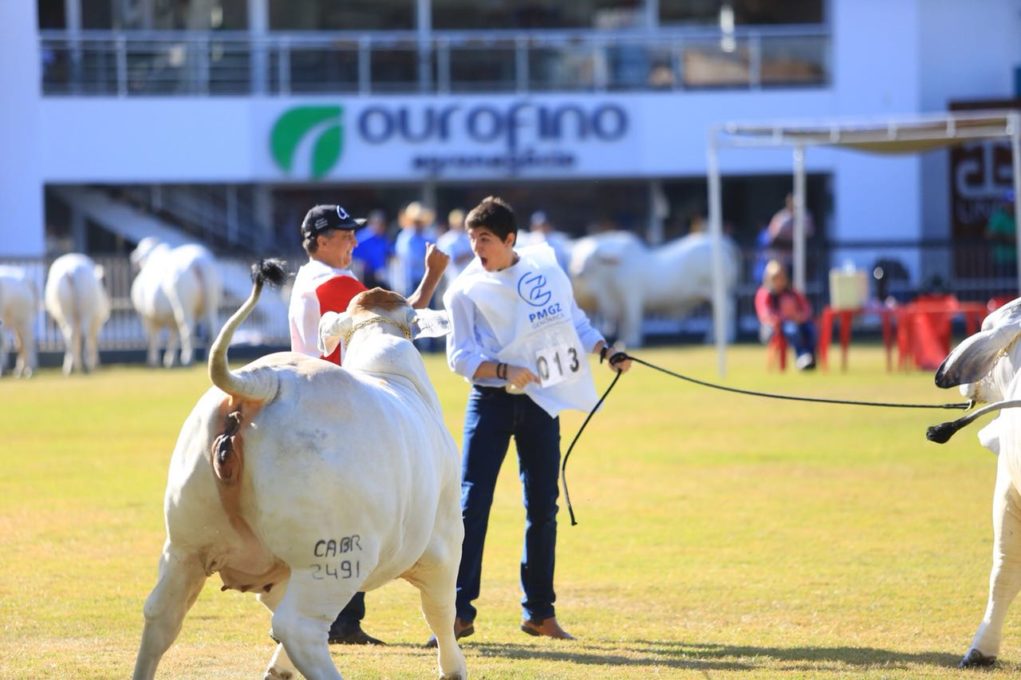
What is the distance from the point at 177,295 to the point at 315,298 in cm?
1947

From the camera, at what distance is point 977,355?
7148mm

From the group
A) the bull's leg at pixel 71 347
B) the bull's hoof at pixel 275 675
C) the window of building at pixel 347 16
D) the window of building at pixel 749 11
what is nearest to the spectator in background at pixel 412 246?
the bull's leg at pixel 71 347

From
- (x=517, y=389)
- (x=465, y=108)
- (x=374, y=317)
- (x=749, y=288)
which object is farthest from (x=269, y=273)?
(x=465, y=108)

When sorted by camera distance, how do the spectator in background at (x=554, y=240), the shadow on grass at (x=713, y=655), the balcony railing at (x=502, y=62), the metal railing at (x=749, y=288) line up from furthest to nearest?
the balcony railing at (x=502, y=62)
the metal railing at (x=749, y=288)
the spectator in background at (x=554, y=240)
the shadow on grass at (x=713, y=655)

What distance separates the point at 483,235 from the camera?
27.3 feet

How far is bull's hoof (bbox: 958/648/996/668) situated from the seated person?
15.6 metres

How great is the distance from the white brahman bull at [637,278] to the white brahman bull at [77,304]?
8.52 metres

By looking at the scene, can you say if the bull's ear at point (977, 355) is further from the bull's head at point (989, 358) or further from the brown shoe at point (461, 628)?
the brown shoe at point (461, 628)

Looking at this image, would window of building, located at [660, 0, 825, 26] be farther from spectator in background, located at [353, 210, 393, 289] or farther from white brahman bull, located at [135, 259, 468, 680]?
white brahman bull, located at [135, 259, 468, 680]

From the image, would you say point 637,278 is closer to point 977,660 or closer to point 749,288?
point 749,288

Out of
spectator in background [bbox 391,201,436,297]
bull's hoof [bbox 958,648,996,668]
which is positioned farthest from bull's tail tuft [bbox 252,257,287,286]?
spectator in background [bbox 391,201,436,297]

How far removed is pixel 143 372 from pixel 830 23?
17.5 metres

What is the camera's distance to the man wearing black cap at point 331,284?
25.9 ft

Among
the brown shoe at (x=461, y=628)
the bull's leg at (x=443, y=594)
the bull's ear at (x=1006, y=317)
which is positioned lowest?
the brown shoe at (x=461, y=628)
